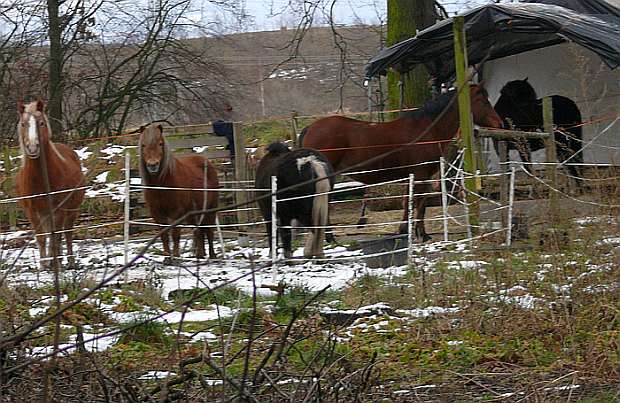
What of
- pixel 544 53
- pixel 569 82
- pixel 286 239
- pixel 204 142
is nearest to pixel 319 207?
pixel 286 239

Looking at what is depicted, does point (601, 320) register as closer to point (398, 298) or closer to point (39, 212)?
point (398, 298)

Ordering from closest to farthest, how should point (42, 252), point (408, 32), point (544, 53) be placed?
point (42, 252) → point (544, 53) → point (408, 32)

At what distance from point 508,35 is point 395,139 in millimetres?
2540

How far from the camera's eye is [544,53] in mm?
15070

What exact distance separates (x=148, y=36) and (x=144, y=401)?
62.3 feet

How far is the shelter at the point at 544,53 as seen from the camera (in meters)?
11.8

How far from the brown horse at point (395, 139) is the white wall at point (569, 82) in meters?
1.89

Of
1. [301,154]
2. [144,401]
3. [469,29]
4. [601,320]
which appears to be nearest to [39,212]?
[301,154]

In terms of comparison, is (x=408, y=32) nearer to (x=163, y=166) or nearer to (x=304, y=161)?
(x=304, y=161)

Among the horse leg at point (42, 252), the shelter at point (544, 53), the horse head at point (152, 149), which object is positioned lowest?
the horse leg at point (42, 252)

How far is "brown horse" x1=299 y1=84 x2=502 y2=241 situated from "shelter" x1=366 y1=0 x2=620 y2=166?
3.09ft

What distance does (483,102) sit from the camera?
12.1 metres

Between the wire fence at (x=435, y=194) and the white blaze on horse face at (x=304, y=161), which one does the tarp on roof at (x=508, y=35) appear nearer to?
the wire fence at (x=435, y=194)

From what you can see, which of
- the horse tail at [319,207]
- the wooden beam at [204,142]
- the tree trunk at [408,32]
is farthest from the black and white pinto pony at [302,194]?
the tree trunk at [408,32]
